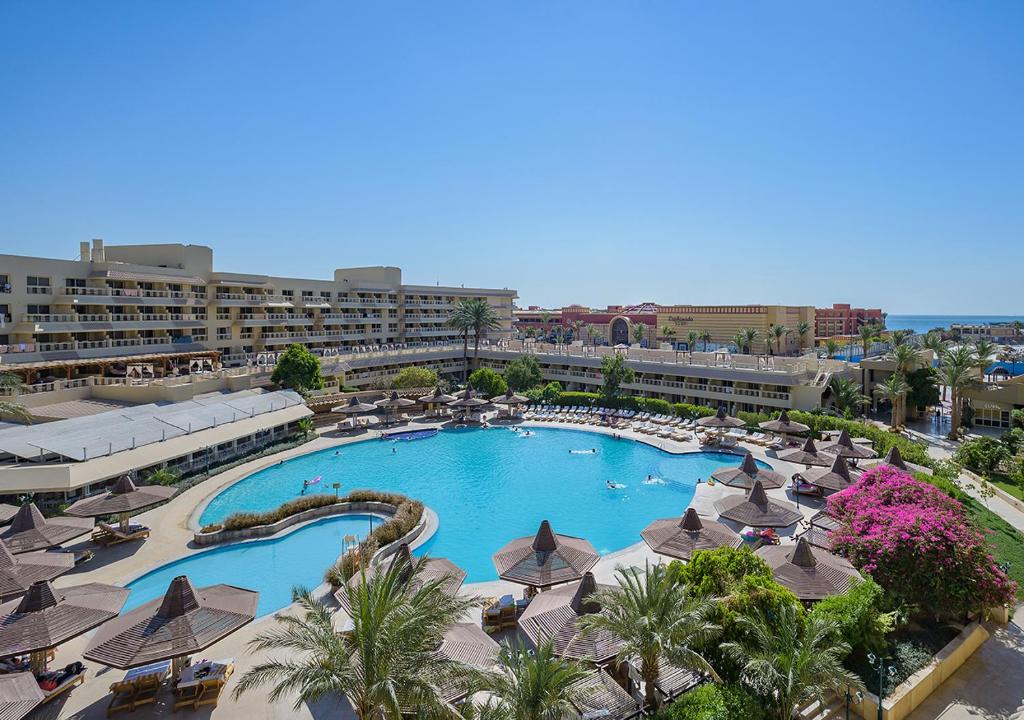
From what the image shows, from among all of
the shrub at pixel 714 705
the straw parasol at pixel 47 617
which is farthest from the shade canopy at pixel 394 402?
the shrub at pixel 714 705

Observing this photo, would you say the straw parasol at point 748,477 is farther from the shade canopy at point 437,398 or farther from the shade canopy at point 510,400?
the shade canopy at point 437,398

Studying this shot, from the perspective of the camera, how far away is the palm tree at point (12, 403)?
93.7ft

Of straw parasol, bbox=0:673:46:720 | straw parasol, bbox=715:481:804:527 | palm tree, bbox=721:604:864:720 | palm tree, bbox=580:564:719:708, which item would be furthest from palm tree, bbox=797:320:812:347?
straw parasol, bbox=0:673:46:720

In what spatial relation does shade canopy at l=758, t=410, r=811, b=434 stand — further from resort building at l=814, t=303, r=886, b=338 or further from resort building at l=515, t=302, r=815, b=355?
resort building at l=814, t=303, r=886, b=338

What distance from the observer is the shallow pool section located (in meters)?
19.1

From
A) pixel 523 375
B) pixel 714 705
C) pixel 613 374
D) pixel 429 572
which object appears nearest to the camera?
pixel 714 705

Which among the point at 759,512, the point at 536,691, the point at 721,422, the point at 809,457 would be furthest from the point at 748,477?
the point at 536,691

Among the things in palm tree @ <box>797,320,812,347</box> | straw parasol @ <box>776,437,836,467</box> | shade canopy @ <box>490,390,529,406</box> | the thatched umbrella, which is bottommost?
the thatched umbrella

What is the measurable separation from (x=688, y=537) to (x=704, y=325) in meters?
87.4

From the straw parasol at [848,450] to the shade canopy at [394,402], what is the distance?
30.7 metres

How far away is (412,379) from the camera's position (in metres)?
50.7

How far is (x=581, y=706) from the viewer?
33.9ft

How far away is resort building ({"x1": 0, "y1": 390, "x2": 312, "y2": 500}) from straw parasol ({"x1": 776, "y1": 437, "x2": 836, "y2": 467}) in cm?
3111

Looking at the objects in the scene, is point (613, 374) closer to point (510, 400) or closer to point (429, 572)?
point (510, 400)
